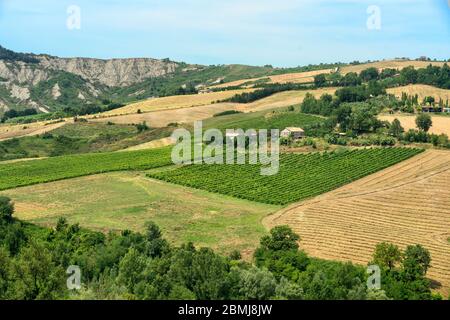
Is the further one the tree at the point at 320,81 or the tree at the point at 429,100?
the tree at the point at 320,81

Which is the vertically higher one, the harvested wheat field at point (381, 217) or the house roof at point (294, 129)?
the house roof at point (294, 129)

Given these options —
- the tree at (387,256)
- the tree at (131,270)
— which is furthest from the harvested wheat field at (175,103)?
the tree at (131,270)

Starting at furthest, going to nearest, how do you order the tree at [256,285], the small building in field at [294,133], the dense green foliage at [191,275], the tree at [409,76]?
1. the tree at [409,76]
2. the small building in field at [294,133]
3. the dense green foliage at [191,275]
4. the tree at [256,285]

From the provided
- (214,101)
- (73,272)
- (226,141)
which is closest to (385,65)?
(214,101)

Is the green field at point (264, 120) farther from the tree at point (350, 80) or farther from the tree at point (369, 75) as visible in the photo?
the tree at point (369, 75)

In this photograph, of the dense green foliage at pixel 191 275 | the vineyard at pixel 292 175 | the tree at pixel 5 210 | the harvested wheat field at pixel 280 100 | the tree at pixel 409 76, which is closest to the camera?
the dense green foliage at pixel 191 275

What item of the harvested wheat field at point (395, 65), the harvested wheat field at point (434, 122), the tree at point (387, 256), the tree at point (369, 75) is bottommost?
the tree at point (387, 256)

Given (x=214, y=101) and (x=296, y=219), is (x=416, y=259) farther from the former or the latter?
(x=214, y=101)
